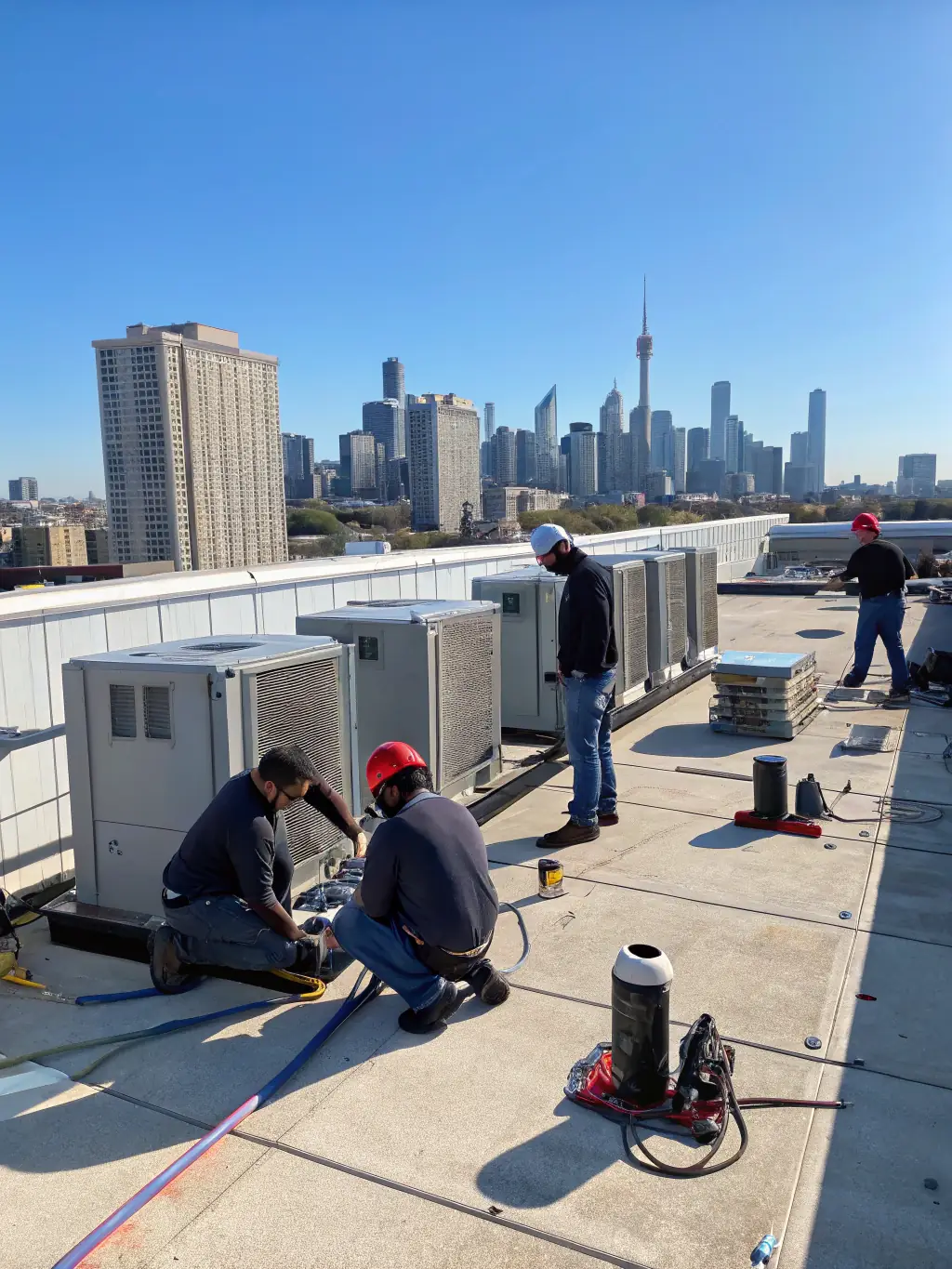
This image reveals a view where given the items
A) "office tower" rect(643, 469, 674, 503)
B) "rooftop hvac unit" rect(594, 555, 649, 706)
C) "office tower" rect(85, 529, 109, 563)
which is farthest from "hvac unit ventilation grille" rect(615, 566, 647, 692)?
"office tower" rect(643, 469, 674, 503)

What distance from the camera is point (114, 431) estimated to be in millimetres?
110125

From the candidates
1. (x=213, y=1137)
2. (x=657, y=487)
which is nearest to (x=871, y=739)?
(x=213, y=1137)

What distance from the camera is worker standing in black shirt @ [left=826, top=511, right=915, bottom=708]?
9438mm

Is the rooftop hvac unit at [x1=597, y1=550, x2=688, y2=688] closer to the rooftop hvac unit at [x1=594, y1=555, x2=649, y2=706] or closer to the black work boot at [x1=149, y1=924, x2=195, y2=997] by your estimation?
the rooftop hvac unit at [x1=594, y1=555, x2=649, y2=706]

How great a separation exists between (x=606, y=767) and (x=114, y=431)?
380 ft

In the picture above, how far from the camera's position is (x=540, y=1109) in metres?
3.15

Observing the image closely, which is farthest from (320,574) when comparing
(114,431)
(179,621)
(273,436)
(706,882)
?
(273,436)

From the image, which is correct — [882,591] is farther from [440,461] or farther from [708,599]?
[440,461]

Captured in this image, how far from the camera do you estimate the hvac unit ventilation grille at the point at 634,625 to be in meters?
8.30

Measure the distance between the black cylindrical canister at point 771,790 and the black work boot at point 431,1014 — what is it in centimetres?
305

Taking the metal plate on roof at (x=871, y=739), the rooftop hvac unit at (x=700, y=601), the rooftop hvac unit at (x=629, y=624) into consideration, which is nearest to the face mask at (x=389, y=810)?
the rooftop hvac unit at (x=629, y=624)

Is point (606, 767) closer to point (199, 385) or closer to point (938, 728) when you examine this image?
point (938, 728)

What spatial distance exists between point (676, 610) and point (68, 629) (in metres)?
6.35

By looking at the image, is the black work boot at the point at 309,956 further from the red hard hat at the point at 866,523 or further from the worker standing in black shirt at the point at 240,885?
the red hard hat at the point at 866,523
